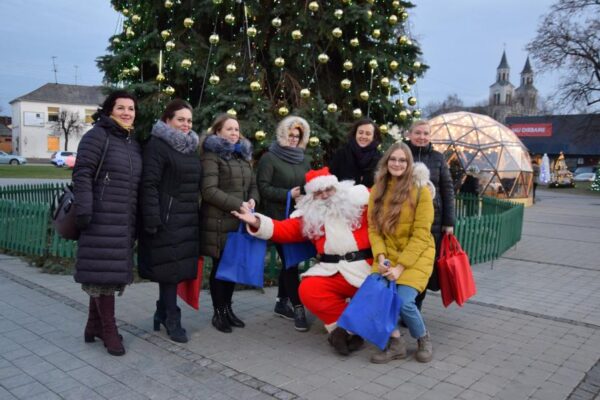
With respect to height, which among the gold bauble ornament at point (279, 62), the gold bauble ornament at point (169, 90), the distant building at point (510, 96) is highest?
the distant building at point (510, 96)

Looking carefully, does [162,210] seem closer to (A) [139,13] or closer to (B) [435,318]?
(B) [435,318]

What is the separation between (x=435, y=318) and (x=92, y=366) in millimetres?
3469

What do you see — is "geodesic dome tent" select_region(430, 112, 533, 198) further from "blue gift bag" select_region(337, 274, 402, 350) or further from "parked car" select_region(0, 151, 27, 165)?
"parked car" select_region(0, 151, 27, 165)

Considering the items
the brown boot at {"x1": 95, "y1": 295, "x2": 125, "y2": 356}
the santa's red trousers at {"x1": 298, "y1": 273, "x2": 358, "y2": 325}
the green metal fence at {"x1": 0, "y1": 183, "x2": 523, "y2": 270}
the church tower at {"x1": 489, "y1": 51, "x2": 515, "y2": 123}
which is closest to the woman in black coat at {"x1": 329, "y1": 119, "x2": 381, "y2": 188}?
the santa's red trousers at {"x1": 298, "y1": 273, "x2": 358, "y2": 325}

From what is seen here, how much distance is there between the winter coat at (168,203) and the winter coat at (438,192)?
221 cm

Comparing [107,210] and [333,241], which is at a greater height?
[107,210]

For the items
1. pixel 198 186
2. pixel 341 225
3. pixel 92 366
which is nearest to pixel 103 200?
pixel 198 186

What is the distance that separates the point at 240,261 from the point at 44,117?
7122cm

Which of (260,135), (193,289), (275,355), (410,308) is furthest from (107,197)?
(260,135)

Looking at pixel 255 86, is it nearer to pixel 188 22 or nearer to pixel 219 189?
pixel 188 22

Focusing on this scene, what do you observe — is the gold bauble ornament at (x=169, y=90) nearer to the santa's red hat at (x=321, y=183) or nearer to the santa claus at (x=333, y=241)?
the santa claus at (x=333, y=241)

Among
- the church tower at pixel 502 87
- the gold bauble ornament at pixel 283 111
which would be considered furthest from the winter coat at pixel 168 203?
the church tower at pixel 502 87

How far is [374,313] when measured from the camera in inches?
157

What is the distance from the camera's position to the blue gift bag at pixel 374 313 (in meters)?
3.97
